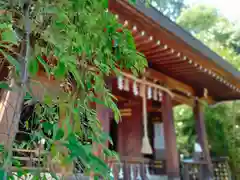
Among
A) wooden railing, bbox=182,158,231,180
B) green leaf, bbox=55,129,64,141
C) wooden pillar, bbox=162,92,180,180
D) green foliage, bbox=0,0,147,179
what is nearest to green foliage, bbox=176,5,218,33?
wooden railing, bbox=182,158,231,180

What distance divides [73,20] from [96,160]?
458 mm

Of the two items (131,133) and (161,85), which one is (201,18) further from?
(161,85)

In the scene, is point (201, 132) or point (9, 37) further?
point (201, 132)

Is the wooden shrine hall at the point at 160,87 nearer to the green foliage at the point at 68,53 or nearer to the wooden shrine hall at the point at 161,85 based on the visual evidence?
the wooden shrine hall at the point at 161,85

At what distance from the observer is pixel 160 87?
4.64 meters

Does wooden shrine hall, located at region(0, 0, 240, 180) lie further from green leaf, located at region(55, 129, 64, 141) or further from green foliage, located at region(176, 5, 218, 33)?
green foliage, located at region(176, 5, 218, 33)

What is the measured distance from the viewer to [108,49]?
35.3 inches

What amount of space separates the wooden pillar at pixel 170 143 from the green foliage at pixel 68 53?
12.3ft

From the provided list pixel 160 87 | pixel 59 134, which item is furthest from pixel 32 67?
pixel 160 87

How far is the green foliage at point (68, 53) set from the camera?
72 centimetres

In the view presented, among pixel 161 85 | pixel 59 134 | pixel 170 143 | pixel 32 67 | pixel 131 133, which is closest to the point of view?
pixel 59 134

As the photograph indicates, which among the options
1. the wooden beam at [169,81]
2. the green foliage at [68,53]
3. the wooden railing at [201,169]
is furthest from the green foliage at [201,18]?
the green foliage at [68,53]

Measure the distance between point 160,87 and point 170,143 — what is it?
96 centimetres

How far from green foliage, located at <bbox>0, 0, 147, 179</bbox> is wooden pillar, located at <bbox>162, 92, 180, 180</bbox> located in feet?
12.3
